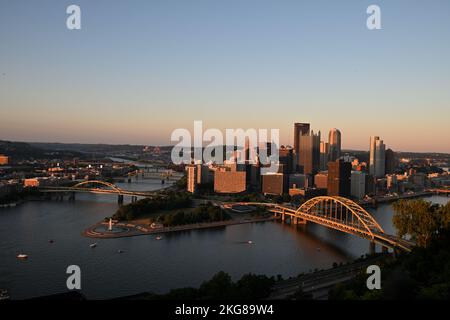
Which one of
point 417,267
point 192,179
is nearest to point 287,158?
point 192,179

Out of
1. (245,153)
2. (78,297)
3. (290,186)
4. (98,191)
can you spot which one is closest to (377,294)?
(78,297)

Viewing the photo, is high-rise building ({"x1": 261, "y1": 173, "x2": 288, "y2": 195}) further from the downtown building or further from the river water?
the downtown building

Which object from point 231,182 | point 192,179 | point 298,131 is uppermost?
point 298,131

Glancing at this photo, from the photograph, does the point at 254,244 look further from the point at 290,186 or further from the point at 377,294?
the point at 290,186

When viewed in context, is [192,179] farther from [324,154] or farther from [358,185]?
[324,154]

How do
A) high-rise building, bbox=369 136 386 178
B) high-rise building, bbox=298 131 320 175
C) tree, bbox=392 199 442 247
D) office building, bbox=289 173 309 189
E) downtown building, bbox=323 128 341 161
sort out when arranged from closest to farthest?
tree, bbox=392 199 442 247, office building, bbox=289 173 309 189, high-rise building, bbox=298 131 320 175, high-rise building, bbox=369 136 386 178, downtown building, bbox=323 128 341 161

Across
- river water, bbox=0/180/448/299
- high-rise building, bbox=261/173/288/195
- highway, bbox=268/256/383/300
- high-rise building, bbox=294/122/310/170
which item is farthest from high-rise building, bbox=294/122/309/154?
highway, bbox=268/256/383/300

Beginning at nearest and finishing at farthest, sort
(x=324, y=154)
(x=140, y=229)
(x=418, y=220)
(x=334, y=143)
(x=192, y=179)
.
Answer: (x=418, y=220) → (x=140, y=229) → (x=192, y=179) → (x=324, y=154) → (x=334, y=143)
